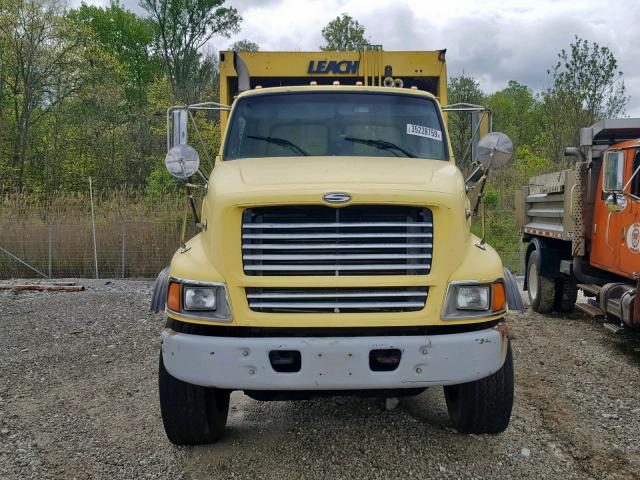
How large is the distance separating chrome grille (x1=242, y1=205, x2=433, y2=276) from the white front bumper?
400 mm

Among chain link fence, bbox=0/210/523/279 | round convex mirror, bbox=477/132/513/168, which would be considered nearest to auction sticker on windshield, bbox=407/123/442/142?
round convex mirror, bbox=477/132/513/168

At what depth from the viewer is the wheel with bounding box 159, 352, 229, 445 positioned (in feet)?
12.2

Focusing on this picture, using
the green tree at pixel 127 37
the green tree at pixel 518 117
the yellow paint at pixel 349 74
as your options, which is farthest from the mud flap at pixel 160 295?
the green tree at pixel 127 37

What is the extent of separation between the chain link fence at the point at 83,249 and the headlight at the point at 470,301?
1202 centimetres

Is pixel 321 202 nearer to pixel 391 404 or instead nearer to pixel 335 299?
pixel 335 299

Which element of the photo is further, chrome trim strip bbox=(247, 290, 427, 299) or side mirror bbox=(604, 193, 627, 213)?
side mirror bbox=(604, 193, 627, 213)

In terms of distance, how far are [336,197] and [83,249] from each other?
43.4 ft

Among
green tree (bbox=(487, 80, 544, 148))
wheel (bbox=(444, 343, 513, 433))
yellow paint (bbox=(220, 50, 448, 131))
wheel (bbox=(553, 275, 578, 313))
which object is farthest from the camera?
green tree (bbox=(487, 80, 544, 148))

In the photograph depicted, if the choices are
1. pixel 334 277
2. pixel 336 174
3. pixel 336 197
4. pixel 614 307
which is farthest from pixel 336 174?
Answer: pixel 614 307

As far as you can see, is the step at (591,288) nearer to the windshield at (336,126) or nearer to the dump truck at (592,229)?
the dump truck at (592,229)

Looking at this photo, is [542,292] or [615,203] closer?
[615,203]

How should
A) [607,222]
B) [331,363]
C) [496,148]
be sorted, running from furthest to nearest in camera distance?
1. [607,222]
2. [496,148]
3. [331,363]

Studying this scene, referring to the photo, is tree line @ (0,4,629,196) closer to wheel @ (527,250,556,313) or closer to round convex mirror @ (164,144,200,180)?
wheel @ (527,250,556,313)

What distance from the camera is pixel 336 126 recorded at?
462 centimetres
